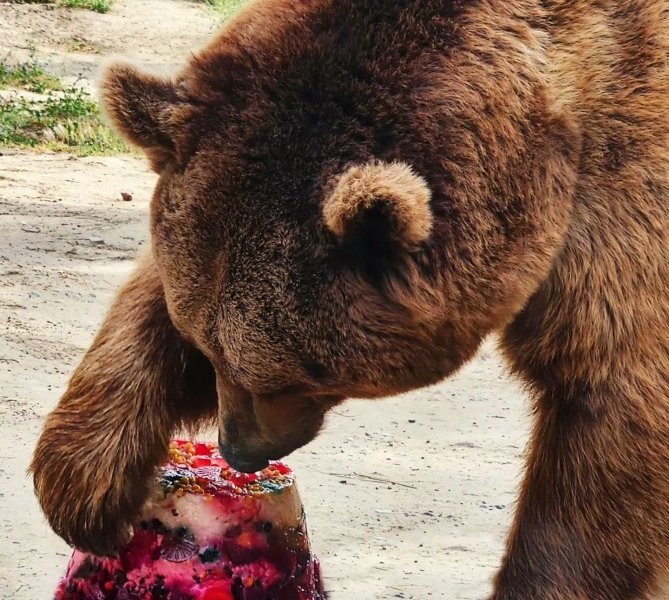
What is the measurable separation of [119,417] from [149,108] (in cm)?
102

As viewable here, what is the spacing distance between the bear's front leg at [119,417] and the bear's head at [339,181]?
1.72 ft

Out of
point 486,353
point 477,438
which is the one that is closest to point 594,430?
point 477,438

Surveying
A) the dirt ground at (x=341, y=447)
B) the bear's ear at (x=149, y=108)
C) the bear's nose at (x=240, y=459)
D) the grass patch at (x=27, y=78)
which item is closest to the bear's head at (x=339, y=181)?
the bear's ear at (x=149, y=108)

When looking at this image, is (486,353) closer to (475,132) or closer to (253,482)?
(253,482)

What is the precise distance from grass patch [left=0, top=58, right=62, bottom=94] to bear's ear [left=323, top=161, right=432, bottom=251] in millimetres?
9077

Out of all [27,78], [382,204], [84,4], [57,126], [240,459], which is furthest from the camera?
[84,4]

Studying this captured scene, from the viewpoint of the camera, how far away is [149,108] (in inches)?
125

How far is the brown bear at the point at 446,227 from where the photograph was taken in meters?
2.99

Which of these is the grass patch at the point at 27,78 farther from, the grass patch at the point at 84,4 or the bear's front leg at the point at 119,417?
the bear's front leg at the point at 119,417

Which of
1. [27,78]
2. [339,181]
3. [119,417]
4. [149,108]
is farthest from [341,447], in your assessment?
[27,78]

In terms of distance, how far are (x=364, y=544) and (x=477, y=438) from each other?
53.2 inches

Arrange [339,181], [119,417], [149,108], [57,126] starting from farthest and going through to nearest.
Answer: [57,126], [119,417], [149,108], [339,181]

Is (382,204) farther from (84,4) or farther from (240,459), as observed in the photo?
(84,4)

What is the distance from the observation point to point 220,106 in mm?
3119
